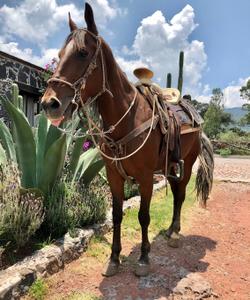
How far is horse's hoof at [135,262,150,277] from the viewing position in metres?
3.31

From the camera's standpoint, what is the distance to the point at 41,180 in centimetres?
379

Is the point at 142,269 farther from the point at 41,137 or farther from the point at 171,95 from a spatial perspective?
the point at 171,95

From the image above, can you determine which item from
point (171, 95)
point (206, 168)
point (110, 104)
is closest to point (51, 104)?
point (110, 104)

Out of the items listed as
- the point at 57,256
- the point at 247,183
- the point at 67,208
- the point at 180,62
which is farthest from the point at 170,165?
the point at 180,62

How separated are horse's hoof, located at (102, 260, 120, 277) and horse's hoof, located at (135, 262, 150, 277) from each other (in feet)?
0.65

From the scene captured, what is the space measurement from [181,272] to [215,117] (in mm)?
29202

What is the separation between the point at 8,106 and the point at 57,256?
5.12 ft

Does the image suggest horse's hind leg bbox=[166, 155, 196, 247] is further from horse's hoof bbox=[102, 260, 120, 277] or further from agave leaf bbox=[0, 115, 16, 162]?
agave leaf bbox=[0, 115, 16, 162]

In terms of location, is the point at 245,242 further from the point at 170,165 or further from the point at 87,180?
the point at 87,180

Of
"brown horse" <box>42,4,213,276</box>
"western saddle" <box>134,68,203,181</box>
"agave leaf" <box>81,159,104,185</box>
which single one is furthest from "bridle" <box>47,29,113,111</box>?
"agave leaf" <box>81,159,104,185</box>

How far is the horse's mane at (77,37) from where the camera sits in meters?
2.56

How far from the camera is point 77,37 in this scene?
2580 millimetres

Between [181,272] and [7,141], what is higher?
[7,141]

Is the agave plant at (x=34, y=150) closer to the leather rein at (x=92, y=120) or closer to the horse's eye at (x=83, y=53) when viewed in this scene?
the leather rein at (x=92, y=120)
